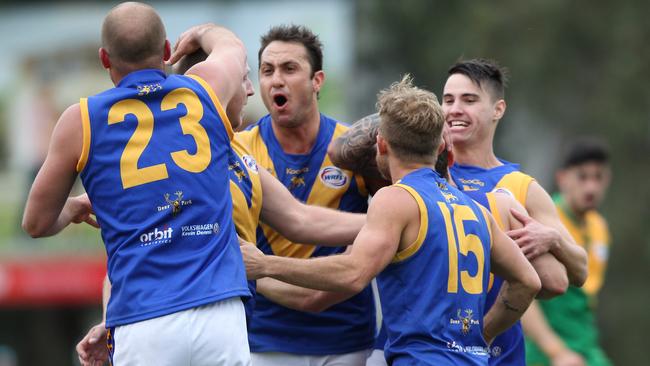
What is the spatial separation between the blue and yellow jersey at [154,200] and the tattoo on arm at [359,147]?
1276mm

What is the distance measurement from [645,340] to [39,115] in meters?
12.1

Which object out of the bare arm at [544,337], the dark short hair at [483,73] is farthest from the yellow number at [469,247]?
the bare arm at [544,337]

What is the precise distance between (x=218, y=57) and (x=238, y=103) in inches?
10.5

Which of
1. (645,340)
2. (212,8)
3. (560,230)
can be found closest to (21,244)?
(212,8)

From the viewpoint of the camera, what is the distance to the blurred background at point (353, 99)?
2228 centimetres

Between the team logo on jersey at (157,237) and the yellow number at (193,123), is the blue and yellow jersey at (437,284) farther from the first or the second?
the team logo on jersey at (157,237)

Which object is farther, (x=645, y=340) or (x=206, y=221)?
(x=645, y=340)

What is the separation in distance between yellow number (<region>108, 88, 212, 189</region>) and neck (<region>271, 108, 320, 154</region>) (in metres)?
1.90

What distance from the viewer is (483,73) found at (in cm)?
691

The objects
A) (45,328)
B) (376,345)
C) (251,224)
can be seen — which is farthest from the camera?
(45,328)

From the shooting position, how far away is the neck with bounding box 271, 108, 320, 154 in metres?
A: 7.31

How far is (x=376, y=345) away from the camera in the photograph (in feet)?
21.4

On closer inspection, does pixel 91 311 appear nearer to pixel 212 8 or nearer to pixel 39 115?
pixel 39 115

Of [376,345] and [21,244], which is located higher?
[376,345]
